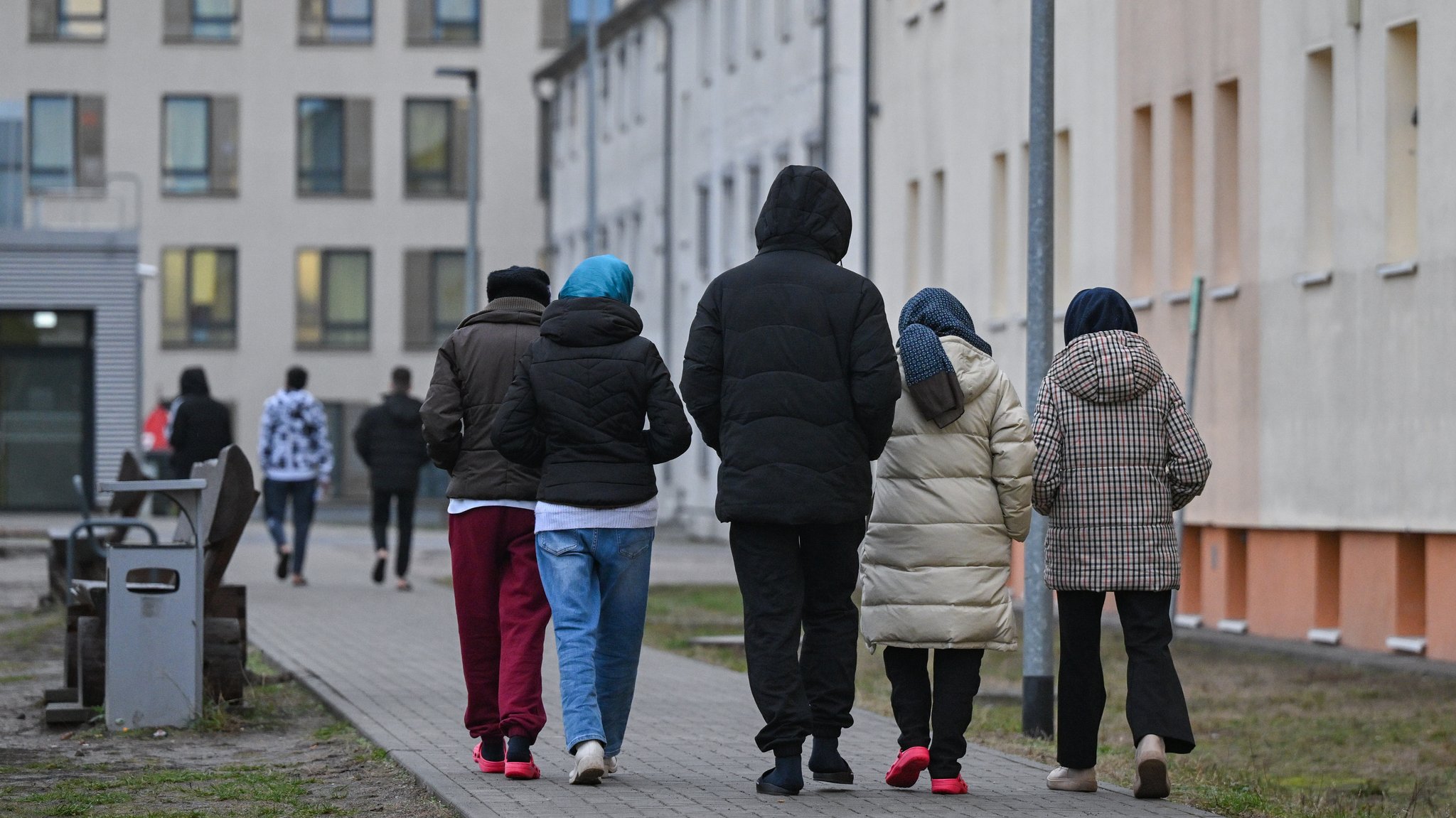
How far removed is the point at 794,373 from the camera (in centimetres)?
838

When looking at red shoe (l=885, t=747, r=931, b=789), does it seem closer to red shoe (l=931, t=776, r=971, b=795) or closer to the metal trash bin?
red shoe (l=931, t=776, r=971, b=795)

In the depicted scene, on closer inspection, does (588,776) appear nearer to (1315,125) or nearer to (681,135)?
(1315,125)

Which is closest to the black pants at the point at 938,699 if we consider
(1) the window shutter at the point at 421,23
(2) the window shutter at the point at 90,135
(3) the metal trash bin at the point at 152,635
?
(3) the metal trash bin at the point at 152,635

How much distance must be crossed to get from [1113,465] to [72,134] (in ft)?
169

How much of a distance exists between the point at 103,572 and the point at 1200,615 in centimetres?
1004

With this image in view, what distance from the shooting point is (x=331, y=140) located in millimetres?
59938

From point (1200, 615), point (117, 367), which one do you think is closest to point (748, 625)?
point (1200, 615)

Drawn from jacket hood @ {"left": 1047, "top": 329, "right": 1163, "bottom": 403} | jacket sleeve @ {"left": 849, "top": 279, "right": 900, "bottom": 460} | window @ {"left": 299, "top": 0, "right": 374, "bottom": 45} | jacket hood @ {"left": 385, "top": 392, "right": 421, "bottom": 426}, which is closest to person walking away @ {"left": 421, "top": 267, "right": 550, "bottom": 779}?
jacket sleeve @ {"left": 849, "top": 279, "right": 900, "bottom": 460}

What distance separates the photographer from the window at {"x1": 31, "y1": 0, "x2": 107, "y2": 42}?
192ft

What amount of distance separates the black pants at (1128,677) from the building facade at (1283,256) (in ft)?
30.1

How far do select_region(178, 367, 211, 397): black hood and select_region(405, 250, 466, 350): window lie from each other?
38.8 meters

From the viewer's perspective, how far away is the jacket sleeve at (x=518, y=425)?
8.80 m

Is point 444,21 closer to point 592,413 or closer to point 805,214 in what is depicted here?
point 592,413

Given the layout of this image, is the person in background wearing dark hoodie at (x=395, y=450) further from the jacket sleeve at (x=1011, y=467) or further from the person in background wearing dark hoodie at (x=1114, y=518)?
the jacket sleeve at (x=1011, y=467)
